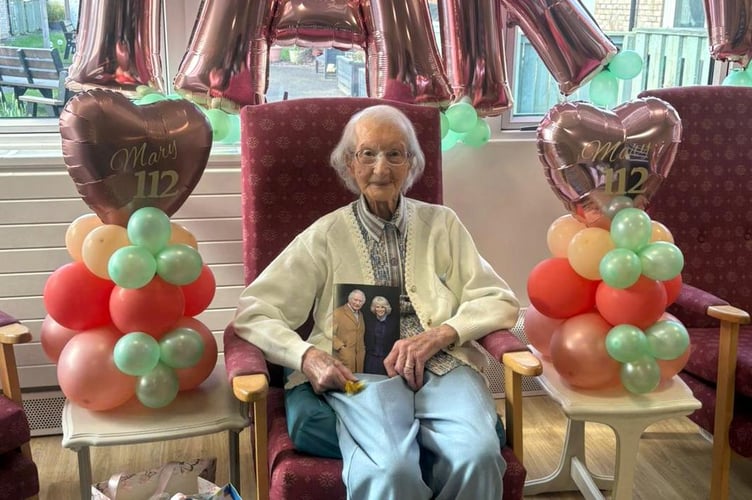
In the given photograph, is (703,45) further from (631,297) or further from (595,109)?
(631,297)

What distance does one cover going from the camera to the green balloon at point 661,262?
1.79 m

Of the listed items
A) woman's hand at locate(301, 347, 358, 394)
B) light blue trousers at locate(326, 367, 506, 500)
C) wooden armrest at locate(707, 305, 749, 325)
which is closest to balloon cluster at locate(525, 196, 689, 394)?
wooden armrest at locate(707, 305, 749, 325)

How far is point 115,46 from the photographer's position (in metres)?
2.12

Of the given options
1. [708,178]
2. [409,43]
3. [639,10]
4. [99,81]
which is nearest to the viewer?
[99,81]

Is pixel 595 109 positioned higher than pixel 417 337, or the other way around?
pixel 595 109

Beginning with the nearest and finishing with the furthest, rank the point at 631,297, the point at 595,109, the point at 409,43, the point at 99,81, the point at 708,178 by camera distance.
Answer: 1. the point at 631,297
2. the point at 595,109
3. the point at 99,81
4. the point at 409,43
5. the point at 708,178

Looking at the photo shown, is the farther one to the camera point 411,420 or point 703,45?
point 703,45

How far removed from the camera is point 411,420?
66.7 inches

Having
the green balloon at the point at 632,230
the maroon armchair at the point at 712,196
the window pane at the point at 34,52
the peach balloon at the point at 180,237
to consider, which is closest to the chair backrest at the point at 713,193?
the maroon armchair at the point at 712,196

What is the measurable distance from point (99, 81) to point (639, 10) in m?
2.03

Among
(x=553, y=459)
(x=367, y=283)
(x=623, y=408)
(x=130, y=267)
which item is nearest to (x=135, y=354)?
(x=130, y=267)

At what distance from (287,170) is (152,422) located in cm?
78

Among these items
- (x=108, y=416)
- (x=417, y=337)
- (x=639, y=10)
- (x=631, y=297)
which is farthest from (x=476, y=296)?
(x=639, y=10)

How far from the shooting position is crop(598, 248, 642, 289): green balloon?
5.87ft
